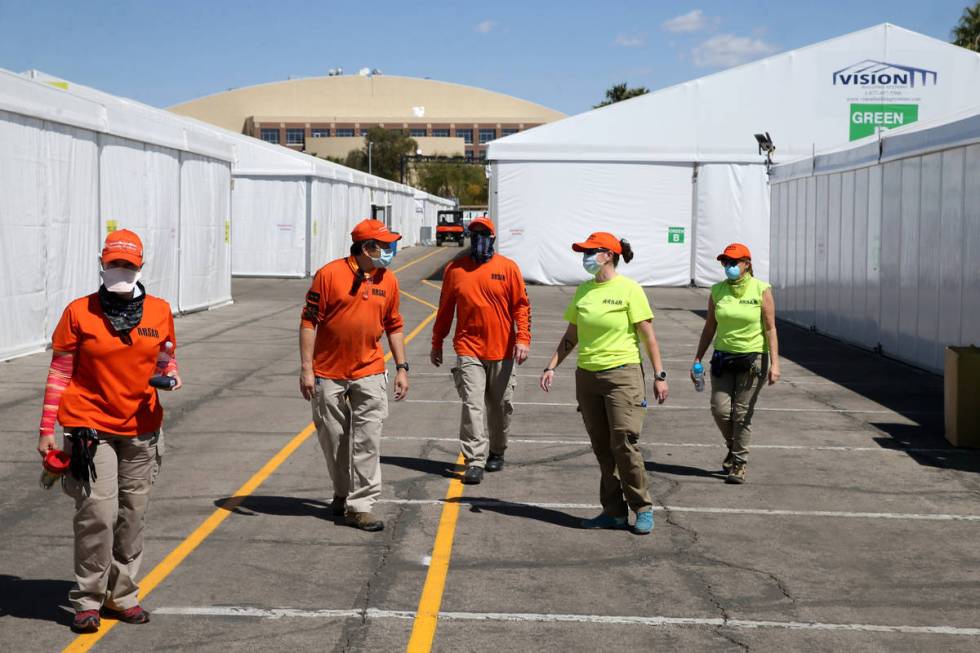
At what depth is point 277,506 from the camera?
8664 millimetres

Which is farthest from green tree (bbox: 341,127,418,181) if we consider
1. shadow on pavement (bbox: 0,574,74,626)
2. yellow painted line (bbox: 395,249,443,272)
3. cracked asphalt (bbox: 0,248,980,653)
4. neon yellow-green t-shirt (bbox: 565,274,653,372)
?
shadow on pavement (bbox: 0,574,74,626)

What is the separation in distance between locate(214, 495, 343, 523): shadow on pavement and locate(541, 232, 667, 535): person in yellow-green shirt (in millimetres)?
1879

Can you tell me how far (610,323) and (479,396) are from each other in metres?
1.92

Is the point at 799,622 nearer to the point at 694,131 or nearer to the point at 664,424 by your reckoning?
the point at 664,424

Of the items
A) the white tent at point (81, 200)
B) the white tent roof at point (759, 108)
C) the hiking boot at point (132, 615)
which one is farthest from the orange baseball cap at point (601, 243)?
the white tent roof at point (759, 108)

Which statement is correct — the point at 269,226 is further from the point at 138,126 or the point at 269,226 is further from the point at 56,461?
the point at 56,461

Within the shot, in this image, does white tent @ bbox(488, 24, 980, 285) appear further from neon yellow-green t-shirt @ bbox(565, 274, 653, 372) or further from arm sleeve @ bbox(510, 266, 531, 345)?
neon yellow-green t-shirt @ bbox(565, 274, 653, 372)

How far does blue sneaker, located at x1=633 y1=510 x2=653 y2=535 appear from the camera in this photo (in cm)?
795

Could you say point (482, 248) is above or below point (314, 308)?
above

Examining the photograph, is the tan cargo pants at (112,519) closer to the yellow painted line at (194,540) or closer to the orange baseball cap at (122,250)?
the yellow painted line at (194,540)

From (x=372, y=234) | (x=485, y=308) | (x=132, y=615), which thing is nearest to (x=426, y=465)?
(x=485, y=308)

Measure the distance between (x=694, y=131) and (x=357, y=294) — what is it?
109 ft

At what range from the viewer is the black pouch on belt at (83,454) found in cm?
574

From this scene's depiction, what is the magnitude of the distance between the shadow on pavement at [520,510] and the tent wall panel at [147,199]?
13975mm
